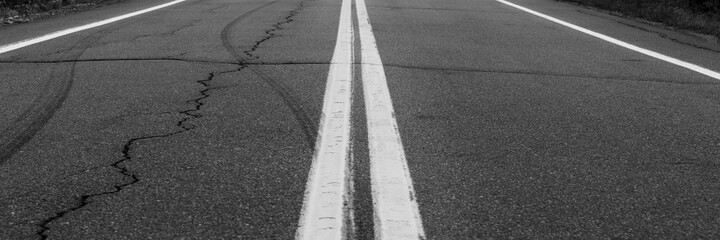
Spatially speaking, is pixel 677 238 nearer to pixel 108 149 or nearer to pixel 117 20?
pixel 108 149

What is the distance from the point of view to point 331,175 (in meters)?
3.05

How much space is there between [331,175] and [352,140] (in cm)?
56

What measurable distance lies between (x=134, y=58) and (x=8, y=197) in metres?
3.48

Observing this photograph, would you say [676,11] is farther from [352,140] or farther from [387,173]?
[387,173]

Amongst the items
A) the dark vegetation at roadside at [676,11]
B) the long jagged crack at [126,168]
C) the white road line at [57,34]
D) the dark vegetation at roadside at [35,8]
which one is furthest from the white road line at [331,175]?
the dark vegetation at roadside at [676,11]

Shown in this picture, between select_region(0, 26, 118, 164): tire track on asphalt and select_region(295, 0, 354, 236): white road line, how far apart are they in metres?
1.39

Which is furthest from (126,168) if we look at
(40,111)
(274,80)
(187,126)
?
(274,80)

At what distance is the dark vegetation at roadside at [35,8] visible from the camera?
32.8ft

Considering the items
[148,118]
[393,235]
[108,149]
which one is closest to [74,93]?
[148,118]

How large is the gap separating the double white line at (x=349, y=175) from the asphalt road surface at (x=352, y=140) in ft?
0.03

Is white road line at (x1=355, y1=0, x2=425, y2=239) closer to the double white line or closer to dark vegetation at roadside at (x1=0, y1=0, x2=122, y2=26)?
the double white line

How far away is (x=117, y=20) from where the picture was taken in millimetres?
9289

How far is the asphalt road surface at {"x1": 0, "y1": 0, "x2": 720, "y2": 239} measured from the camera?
2.63m

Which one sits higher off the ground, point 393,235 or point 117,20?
point 393,235
